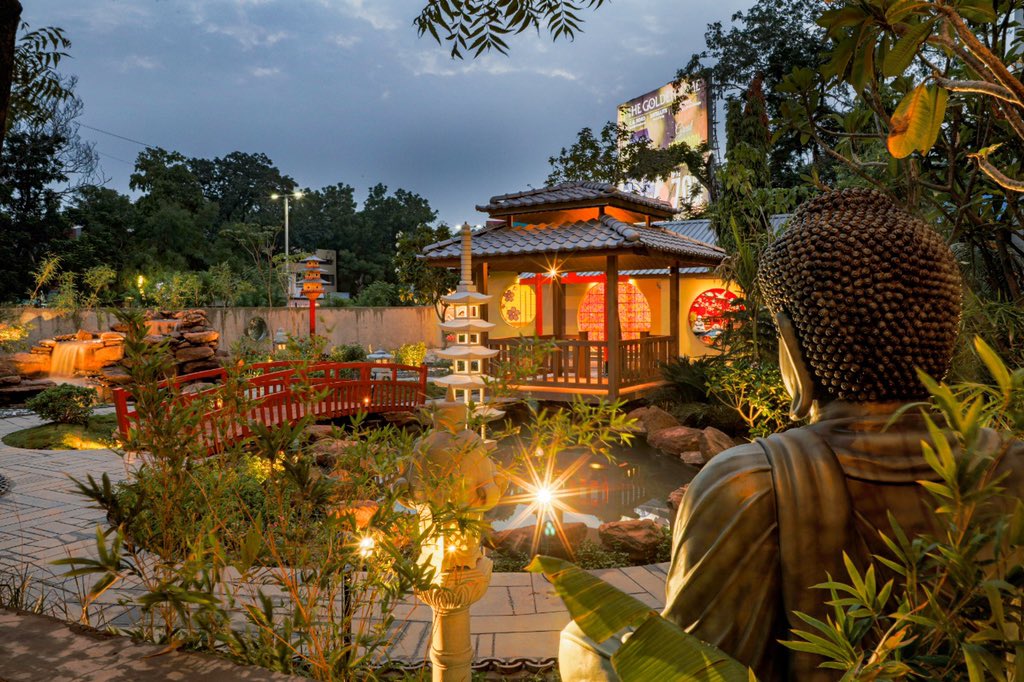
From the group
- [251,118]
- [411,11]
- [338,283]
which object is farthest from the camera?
[251,118]

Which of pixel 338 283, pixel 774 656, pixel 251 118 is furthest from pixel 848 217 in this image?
pixel 251 118

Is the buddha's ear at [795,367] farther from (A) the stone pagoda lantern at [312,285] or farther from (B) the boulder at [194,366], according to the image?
(A) the stone pagoda lantern at [312,285]

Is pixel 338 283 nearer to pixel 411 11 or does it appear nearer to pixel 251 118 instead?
pixel 411 11

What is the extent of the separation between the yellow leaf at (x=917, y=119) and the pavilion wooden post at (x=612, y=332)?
418 inches

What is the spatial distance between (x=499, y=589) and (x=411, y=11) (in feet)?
12.6

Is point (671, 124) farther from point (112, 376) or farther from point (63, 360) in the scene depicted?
point (63, 360)

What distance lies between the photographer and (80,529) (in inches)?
247

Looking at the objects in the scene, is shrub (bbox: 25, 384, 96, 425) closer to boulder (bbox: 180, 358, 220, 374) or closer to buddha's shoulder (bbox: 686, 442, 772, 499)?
boulder (bbox: 180, 358, 220, 374)

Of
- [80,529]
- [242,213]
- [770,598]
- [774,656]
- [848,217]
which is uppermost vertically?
[242,213]

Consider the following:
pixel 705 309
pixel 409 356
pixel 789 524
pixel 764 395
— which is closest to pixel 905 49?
pixel 789 524

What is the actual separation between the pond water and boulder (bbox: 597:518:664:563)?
875 mm

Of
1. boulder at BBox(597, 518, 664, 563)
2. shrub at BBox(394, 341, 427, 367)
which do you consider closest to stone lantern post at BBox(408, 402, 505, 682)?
boulder at BBox(597, 518, 664, 563)

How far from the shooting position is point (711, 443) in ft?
30.8

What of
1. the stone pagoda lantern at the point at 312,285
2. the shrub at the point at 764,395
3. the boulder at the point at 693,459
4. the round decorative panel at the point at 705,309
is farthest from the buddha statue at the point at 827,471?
the stone pagoda lantern at the point at 312,285
